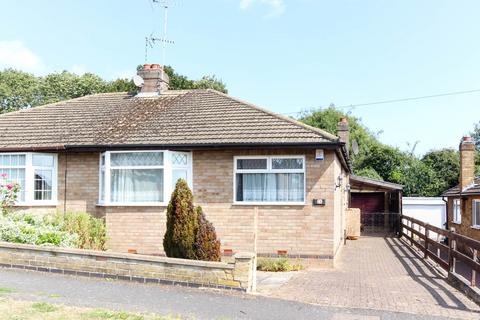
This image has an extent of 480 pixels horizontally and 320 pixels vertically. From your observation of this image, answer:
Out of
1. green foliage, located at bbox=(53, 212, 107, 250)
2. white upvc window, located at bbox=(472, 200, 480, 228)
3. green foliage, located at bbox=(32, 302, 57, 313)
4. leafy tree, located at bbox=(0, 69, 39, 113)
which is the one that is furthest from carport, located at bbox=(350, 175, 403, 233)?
leafy tree, located at bbox=(0, 69, 39, 113)

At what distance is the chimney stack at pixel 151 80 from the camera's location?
17281 millimetres

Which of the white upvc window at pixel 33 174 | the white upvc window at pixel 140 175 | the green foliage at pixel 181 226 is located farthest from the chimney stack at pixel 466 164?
the white upvc window at pixel 33 174

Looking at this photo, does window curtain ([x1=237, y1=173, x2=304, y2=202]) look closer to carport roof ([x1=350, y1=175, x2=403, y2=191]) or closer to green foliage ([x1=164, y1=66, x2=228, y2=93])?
carport roof ([x1=350, y1=175, x2=403, y2=191])

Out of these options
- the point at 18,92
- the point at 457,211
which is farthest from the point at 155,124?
the point at 18,92

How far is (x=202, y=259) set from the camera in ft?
31.2

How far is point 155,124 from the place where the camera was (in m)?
14.4

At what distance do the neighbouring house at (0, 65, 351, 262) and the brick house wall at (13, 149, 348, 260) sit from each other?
0.02m

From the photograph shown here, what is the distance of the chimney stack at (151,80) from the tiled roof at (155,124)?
1.03 feet

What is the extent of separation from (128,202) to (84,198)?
147 centimetres

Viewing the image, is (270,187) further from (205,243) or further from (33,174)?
(33,174)

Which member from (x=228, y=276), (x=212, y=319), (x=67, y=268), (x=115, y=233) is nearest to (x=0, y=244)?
(x=67, y=268)

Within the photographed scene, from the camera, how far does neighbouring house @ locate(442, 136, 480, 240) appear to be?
20.4 m

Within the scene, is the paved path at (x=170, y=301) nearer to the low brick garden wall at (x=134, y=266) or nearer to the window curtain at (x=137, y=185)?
the low brick garden wall at (x=134, y=266)

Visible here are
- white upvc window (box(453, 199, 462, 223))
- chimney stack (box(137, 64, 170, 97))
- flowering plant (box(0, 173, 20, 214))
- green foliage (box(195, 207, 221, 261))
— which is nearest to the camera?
green foliage (box(195, 207, 221, 261))
